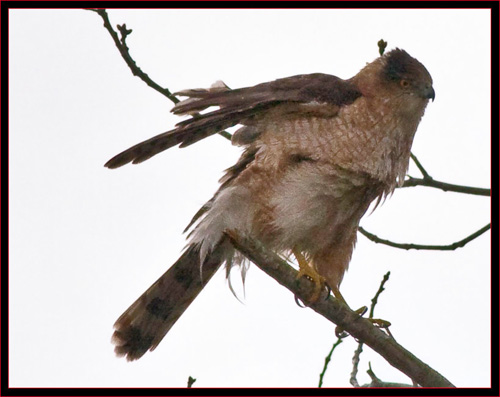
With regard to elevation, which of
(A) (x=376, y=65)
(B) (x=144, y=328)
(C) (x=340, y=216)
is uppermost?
(A) (x=376, y=65)

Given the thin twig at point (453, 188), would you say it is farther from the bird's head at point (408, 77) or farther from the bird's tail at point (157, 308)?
the bird's tail at point (157, 308)

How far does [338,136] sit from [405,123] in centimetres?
52

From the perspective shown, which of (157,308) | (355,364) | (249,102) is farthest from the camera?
(157,308)

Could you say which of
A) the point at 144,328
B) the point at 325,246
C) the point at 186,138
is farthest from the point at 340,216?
the point at 144,328

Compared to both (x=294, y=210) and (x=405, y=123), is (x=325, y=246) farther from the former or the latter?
(x=405, y=123)

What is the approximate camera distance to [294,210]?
14.2ft

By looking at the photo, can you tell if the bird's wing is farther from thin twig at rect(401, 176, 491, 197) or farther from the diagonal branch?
the diagonal branch

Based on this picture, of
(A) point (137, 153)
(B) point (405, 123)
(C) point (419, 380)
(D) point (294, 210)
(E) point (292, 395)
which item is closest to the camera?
(E) point (292, 395)

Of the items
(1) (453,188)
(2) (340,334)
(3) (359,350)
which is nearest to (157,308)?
(2) (340,334)

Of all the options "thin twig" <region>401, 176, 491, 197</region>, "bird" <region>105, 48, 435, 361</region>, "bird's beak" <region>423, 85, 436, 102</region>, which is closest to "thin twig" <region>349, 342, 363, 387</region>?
"bird" <region>105, 48, 435, 361</region>

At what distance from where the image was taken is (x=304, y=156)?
437cm

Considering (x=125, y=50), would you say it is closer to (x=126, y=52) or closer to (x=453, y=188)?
(x=126, y=52)

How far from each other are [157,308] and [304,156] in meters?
1.40

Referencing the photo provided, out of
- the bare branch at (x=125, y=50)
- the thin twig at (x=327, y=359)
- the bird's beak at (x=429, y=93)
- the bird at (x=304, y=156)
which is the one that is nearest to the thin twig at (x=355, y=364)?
the thin twig at (x=327, y=359)
